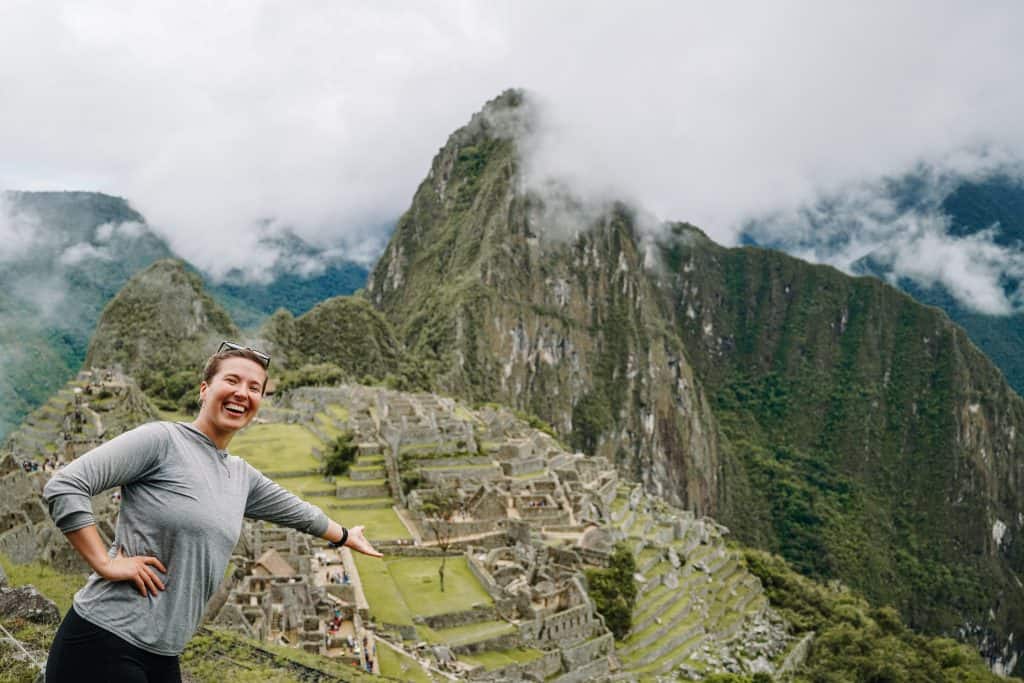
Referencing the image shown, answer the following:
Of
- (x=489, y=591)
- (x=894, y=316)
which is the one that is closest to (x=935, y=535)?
(x=894, y=316)

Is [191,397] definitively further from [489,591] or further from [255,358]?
[255,358]

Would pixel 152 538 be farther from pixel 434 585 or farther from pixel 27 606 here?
pixel 434 585

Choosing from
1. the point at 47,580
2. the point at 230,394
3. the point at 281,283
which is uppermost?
the point at 281,283

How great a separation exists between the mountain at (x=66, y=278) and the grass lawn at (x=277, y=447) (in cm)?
1059

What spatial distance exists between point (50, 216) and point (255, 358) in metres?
72.0

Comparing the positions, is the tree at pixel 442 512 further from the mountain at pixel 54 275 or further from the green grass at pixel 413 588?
the mountain at pixel 54 275

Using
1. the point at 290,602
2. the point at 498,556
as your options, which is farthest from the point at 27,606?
the point at 498,556

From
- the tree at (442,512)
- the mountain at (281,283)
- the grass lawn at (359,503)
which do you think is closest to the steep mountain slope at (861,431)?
the mountain at (281,283)

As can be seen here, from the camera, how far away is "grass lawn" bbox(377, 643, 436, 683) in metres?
15.5

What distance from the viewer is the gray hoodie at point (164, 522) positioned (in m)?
3.48

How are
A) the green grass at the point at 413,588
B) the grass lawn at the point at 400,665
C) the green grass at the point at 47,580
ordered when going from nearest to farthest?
the green grass at the point at 47,580 < the grass lawn at the point at 400,665 < the green grass at the point at 413,588

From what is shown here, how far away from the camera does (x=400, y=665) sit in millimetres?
15984

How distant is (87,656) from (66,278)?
2824 inches

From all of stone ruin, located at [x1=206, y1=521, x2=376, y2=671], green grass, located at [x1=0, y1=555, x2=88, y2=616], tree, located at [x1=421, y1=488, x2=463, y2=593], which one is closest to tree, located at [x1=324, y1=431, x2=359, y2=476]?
tree, located at [x1=421, y1=488, x2=463, y2=593]
